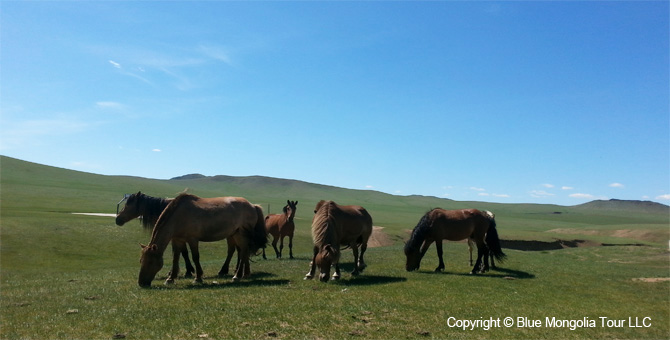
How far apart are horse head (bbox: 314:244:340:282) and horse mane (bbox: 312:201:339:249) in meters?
0.32

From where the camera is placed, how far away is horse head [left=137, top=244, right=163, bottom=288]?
1216 cm

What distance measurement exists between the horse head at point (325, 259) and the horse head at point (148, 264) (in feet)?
15.5

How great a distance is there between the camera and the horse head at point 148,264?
12164 millimetres

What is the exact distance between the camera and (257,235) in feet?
49.6

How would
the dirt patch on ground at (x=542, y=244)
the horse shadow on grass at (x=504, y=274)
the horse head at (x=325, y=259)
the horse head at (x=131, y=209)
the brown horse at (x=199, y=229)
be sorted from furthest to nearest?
the dirt patch on ground at (x=542, y=244), the horse shadow on grass at (x=504, y=274), the horse head at (x=131, y=209), the horse head at (x=325, y=259), the brown horse at (x=199, y=229)

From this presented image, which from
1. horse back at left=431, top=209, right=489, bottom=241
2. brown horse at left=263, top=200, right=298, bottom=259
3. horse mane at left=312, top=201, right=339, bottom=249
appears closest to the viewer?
horse mane at left=312, top=201, right=339, bottom=249

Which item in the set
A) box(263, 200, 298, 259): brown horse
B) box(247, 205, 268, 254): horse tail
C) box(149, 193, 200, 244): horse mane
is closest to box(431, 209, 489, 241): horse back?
box(247, 205, 268, 254): horse tail

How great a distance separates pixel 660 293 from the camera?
14453mm

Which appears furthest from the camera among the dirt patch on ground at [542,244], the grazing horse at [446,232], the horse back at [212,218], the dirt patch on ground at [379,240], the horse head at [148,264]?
the dirt patch on ground at [542,244]

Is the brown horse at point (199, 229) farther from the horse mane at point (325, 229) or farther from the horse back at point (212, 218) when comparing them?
the horse mane at point (325, 229)

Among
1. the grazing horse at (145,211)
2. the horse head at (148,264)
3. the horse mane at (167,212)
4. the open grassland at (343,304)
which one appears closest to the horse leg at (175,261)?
the open grassland at (343,304)

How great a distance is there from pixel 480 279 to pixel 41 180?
114 meters

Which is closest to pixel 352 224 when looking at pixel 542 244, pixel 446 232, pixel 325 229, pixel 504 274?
pixel 325 229

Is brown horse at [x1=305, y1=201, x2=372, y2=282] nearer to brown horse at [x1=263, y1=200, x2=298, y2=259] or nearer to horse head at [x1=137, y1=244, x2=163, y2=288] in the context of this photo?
horse head at [x1=137, y1=244, x2=163, y2=288]
